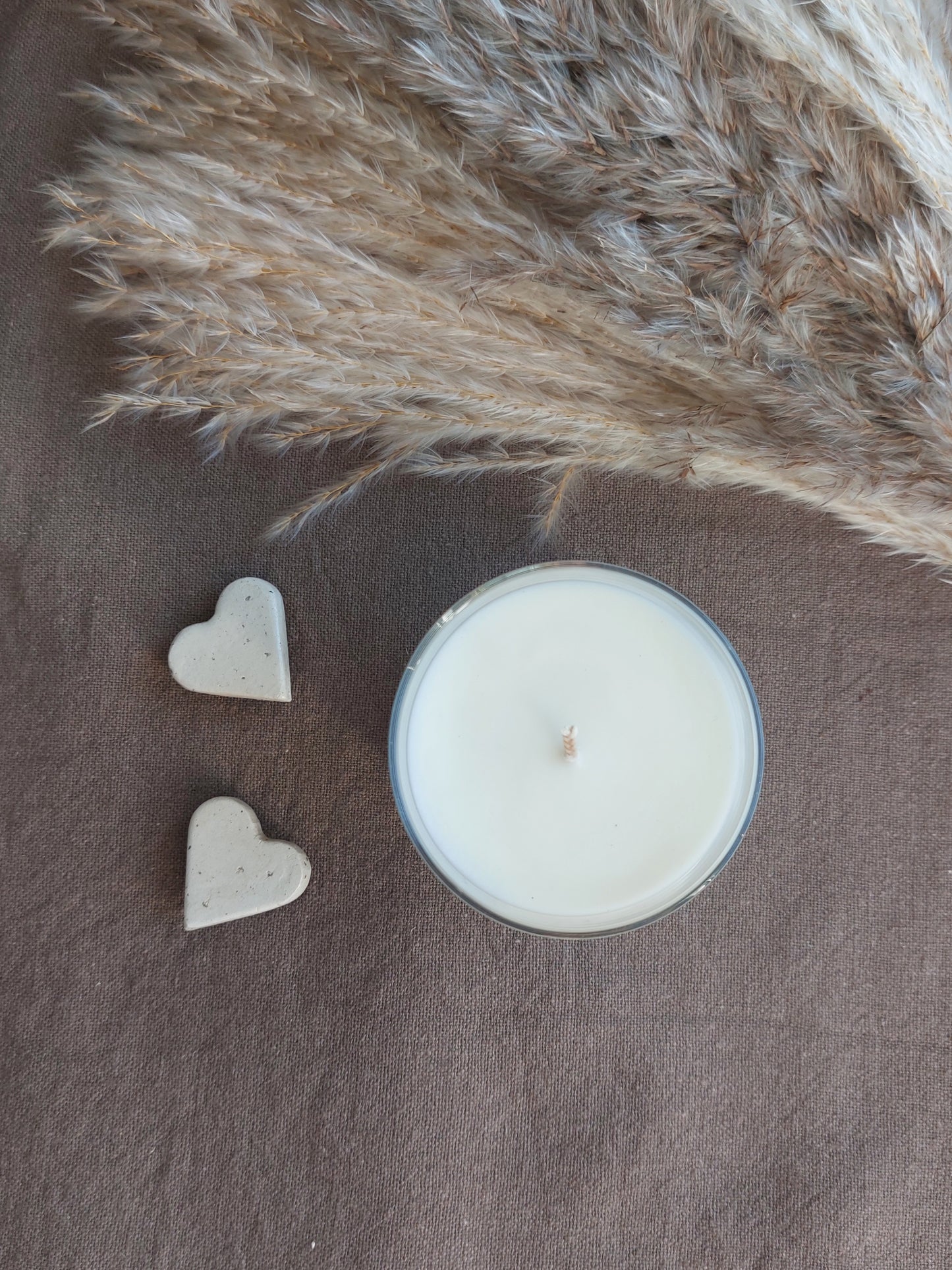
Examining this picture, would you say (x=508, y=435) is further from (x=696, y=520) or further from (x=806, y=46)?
(x=806, y=46)

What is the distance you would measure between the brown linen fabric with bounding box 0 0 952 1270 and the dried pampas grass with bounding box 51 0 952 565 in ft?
0.27

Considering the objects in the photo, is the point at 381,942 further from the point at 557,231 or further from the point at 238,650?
the point at 557,231

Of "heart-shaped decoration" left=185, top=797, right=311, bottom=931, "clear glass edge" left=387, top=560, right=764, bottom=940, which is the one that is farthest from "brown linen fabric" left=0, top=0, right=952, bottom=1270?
"clear glass edge" left=387, top=560, right=764, bottom=940

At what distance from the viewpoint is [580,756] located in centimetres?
66

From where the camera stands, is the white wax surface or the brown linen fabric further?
the brown linen fabric

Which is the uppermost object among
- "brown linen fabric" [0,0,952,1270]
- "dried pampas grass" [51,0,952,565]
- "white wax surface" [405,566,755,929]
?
"dried pampas grass" [51,0,952,565]

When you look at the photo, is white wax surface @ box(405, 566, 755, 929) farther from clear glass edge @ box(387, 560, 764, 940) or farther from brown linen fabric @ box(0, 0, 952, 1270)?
brown linen fabric @ box(0, 0, 952, 1270)

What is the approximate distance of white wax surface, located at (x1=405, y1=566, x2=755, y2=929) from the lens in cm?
67

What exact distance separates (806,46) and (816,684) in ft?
1.72

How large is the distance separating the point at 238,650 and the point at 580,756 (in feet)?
1.15

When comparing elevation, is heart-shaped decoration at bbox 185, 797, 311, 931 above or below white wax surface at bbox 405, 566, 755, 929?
below

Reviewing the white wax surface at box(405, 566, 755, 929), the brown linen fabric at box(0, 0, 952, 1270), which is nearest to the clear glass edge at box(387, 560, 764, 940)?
the white wax surface at box(405, 566, 755, 929)

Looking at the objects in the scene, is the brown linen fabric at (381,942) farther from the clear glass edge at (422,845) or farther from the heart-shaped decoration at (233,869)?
the clear glass edge at (422,845)

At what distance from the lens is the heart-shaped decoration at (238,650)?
834mm
